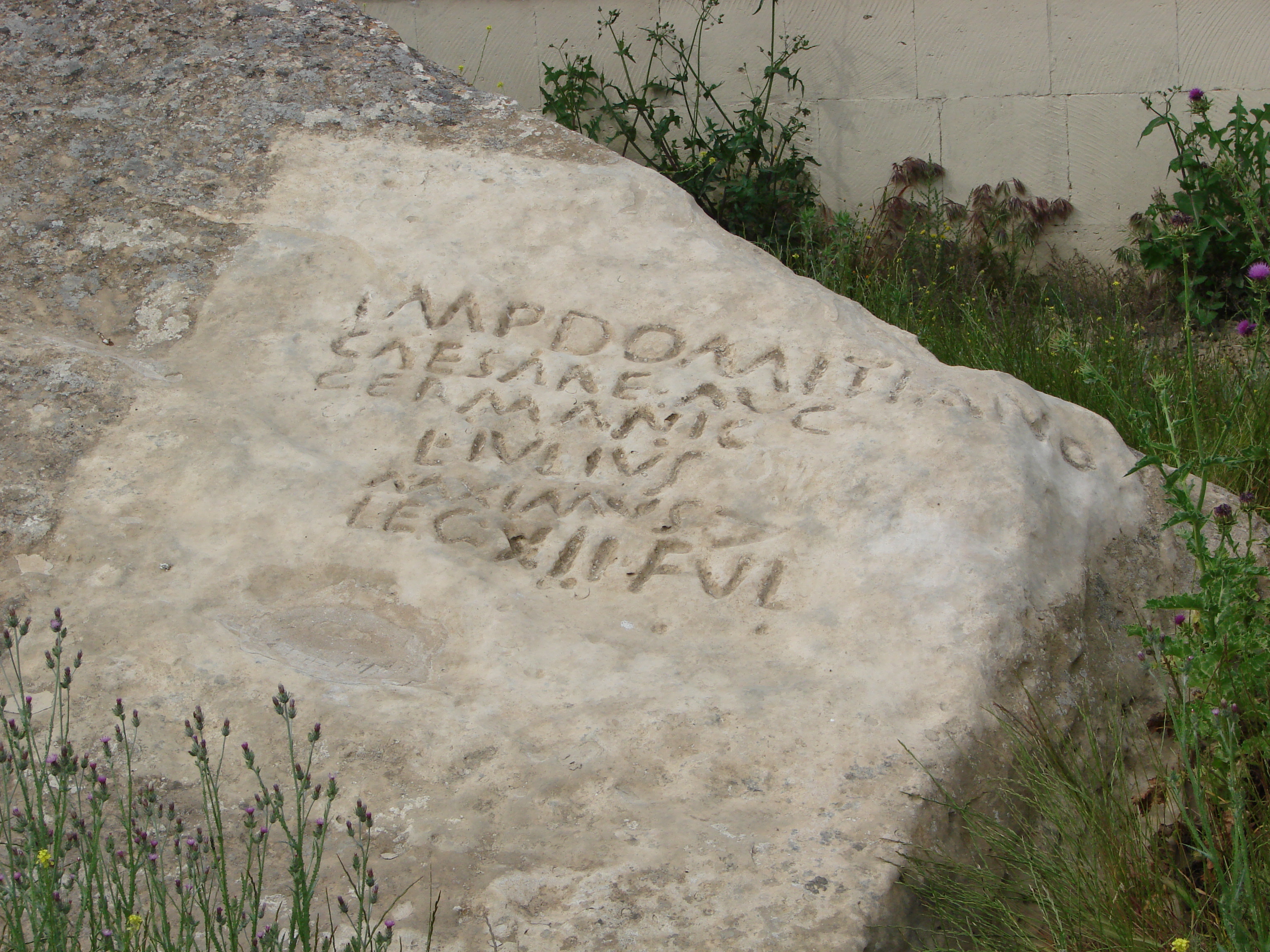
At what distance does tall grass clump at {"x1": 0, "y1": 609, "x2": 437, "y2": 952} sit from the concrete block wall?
3.98 meters

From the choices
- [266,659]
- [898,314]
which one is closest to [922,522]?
[266,659]

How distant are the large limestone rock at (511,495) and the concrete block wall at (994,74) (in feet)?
6.90

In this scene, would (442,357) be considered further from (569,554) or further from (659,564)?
(659,564)

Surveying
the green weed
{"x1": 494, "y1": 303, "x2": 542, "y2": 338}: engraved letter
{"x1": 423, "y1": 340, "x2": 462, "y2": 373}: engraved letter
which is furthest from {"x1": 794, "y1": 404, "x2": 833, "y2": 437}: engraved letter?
the green weed

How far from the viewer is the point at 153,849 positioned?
1632 millimetres

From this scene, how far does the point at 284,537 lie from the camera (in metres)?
2.57

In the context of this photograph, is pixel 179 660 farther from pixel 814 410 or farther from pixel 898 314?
pixel 898 314

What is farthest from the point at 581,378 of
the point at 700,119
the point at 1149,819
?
the point at 700,119

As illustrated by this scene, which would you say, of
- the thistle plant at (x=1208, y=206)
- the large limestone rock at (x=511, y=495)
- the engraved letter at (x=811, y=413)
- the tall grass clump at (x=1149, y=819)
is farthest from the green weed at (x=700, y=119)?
the tall grass clump at (x=1149, y=819)

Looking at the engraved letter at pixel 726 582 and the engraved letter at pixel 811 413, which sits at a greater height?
the engraved letter at pixel 811 413

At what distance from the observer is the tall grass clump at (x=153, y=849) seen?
152 cm

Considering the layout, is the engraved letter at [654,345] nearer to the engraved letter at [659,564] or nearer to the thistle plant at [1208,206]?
the engraved letter at [659,564]

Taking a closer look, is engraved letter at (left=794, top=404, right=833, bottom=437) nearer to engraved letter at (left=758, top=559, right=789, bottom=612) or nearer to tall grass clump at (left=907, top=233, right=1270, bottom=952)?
engraved letter at (left=758, top=559, right=789, bottom=612)

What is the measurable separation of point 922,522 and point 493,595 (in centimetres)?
90
